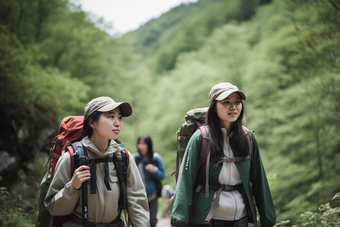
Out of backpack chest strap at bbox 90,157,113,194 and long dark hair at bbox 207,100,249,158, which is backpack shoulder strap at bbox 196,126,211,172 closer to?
long dark hair at bbox 207,100,249,158

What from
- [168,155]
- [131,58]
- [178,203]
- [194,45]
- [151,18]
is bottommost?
[168,155]

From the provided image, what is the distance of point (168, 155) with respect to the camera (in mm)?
19703

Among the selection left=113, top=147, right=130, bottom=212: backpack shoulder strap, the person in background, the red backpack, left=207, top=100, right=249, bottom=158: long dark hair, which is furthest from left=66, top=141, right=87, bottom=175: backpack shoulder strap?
the person in background

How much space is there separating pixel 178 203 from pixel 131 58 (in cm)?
2270

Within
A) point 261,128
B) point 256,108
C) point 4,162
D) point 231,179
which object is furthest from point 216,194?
point 256,108

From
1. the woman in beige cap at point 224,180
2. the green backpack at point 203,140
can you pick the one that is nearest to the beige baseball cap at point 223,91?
the woman in beige cap at point 224,180

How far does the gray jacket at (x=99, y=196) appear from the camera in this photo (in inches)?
82.2

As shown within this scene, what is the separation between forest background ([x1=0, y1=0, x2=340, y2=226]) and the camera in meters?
Result: 6.65

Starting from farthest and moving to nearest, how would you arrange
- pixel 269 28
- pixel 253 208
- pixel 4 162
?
1. pixel 269 28
2. pixel 4 162
3. pixel 253 208

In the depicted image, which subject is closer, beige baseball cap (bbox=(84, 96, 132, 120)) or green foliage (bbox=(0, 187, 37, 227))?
beige baseball cap (bbox=(84, 96, 132, 120))

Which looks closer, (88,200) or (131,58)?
(88,200)

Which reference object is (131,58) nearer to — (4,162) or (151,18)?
(4,162)

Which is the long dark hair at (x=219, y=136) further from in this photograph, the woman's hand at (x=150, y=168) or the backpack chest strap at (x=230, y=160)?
the woman's hand at (x=150, y=168)

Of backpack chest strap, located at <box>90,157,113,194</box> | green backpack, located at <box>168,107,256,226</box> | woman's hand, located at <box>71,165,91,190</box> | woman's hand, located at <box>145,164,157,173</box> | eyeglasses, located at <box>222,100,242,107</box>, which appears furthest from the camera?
woman's hand, located at <box>145,164,157,173</box>
